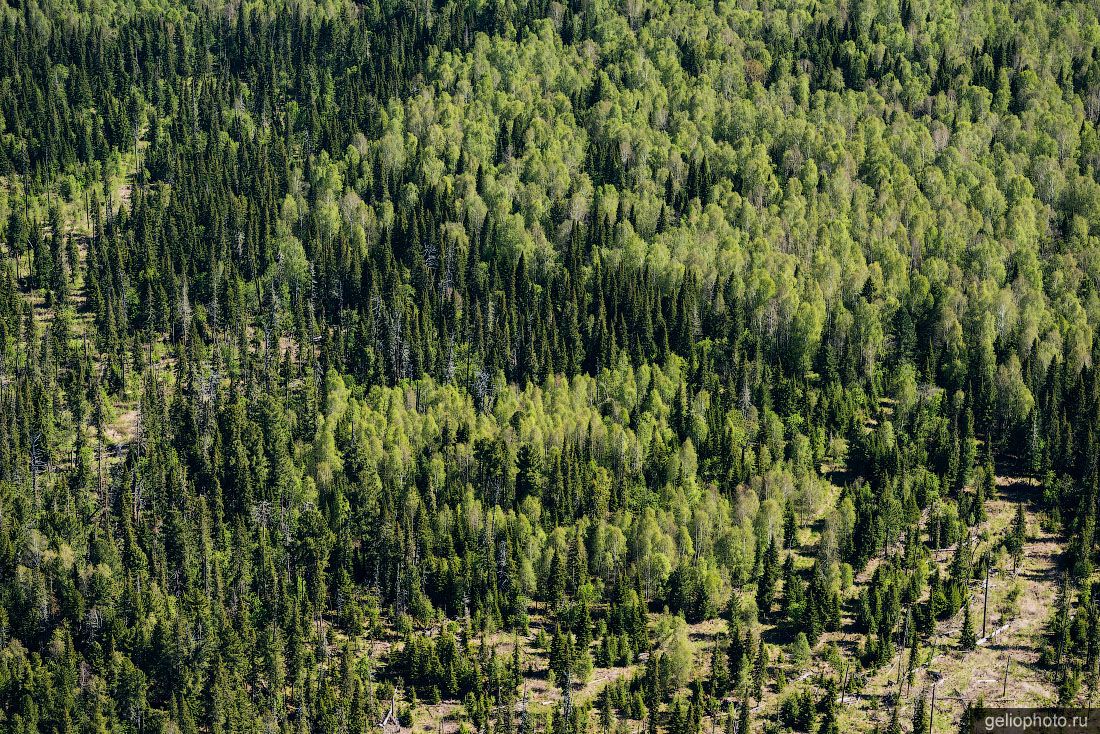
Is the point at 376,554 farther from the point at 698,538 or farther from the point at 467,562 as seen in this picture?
the point at 698,538

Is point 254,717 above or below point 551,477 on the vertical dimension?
below

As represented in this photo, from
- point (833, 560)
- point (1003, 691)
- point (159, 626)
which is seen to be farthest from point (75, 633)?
point (1003, 691)

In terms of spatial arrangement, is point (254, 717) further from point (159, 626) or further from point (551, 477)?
point (551, 477)

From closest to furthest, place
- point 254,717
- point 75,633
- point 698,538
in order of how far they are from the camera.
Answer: point 254,717 < point 75,633 < point 698,538

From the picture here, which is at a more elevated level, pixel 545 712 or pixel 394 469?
pixel 394 469

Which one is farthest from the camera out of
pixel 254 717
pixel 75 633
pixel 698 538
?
pixel 698 538

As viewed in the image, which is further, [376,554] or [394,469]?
[394,469]

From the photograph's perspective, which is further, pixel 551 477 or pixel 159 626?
pixel 551 477

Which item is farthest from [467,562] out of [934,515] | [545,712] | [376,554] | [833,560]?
[934,515]
